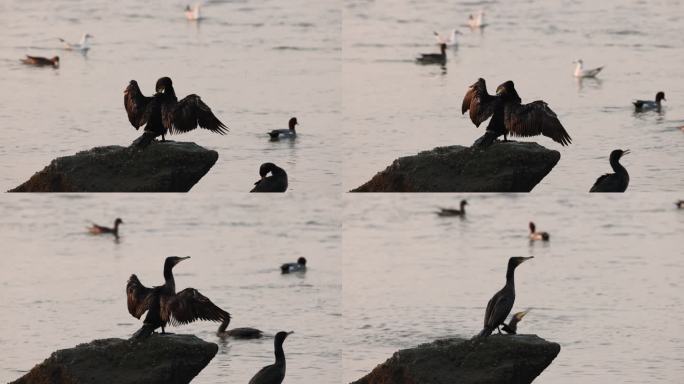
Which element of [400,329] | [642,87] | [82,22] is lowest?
[400,329]

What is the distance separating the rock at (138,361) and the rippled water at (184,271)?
5.08 ft

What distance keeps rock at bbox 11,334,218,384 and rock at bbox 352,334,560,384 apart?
4.60 ft

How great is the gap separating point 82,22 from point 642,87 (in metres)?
11.0

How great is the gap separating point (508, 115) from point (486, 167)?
18.2 inches

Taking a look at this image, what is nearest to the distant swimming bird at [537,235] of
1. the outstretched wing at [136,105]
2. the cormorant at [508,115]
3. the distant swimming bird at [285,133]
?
the distant swimming bird at [285,133]

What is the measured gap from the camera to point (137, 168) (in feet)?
43.5

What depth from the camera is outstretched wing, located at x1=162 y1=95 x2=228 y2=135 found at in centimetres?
1332

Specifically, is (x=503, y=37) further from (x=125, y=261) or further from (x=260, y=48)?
(x=125, y=261)

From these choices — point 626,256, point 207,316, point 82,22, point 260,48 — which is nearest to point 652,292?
point 626,256

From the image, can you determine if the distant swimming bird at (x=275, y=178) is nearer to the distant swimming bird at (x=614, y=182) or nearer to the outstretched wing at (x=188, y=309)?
the distant swimming bird at (x=614, y=182)

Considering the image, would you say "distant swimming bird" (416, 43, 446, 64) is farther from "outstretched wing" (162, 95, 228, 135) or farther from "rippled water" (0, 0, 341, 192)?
"outstretched wing" (162, 95, 228, 135)

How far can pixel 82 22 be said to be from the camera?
97.5 feet

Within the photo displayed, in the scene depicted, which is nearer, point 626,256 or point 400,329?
point 400,329

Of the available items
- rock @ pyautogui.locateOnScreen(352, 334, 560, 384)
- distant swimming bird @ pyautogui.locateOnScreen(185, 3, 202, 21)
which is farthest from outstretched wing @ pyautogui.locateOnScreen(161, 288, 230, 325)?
distant swimming bird @ pyautogui.locateOnScreen(185, 3, 202, 21)
